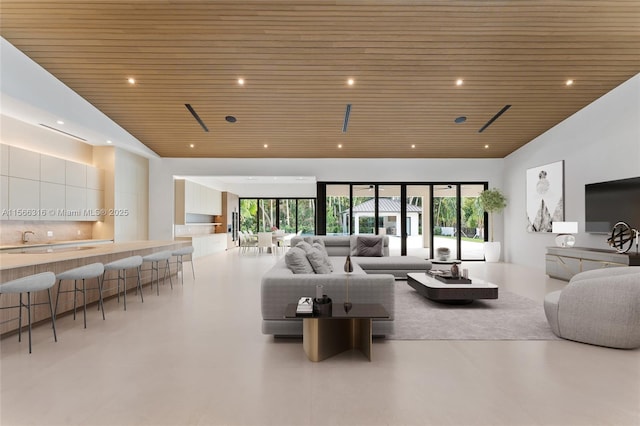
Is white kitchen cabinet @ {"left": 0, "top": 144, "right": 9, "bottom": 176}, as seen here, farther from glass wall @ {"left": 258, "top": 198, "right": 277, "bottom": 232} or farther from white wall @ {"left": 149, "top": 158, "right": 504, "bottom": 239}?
A: glass wall @ {"left": 258, "top": 198, "right": 277, "bottom": 232}

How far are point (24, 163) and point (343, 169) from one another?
7056 millimetres

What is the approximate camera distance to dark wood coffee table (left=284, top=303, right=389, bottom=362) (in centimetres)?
291

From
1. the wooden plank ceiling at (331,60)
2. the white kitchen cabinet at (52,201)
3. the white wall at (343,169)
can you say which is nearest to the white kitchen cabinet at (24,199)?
the white kitchen cabinet at (52,201)

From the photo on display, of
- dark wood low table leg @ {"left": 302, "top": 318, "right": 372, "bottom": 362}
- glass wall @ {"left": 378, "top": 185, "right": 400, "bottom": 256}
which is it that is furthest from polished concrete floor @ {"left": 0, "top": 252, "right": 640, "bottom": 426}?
glass wall @ {"left": 378, "top": 185, "right": 400, "bottom": 256}

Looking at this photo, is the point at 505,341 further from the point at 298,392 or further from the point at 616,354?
the point at 298,392

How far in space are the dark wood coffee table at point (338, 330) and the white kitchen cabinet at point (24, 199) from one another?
5.43 m

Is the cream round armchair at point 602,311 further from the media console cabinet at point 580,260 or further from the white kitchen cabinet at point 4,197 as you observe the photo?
the white kitchen cabinet at point 4,197

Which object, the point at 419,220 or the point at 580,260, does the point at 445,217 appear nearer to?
the point at 419,220

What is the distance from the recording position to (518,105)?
7031 mm

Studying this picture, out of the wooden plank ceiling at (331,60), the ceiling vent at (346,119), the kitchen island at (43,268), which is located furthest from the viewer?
the ceiling vent at (346,119)

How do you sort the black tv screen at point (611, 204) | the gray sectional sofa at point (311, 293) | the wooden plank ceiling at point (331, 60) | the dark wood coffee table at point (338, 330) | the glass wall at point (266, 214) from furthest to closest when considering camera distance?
1. the glass wall at point (266, 214)
2. the black tv screen at point (611, 204)
3. the wooden plank ceiling at point (331, 60)
4. the gray sectional sofa at point (311, 293)
5. the dark wood coffee table at point (338, 330)

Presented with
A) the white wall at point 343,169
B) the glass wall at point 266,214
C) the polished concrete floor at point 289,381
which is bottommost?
the polished concrete floor at point 289,381

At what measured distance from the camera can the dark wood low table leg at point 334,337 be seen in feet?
9.64

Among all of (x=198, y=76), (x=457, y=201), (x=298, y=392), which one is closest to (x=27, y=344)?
(x=298, y=392)
